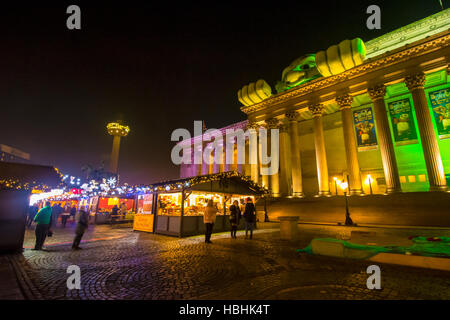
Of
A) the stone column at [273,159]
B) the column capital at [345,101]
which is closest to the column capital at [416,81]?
the column capital at [345,101]

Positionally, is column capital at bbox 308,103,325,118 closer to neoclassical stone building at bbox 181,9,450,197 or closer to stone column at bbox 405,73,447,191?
neoclassical stone building at bbox 181,9,450,197

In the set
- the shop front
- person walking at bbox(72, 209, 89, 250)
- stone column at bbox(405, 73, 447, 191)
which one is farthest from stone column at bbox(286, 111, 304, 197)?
person walking at bbox(72, 209, 89, 250)

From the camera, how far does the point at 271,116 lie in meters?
31.0

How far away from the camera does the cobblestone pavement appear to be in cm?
395

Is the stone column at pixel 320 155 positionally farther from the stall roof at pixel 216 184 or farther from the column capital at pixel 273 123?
the stall roof at pixel 216 184

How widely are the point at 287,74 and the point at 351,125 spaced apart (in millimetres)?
17710

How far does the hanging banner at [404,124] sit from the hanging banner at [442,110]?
184 cm

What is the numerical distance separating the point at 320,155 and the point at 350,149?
3.26 m

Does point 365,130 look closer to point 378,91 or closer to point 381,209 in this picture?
point 378,91

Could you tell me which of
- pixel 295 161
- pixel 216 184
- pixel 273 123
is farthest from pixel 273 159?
pixel 216 184

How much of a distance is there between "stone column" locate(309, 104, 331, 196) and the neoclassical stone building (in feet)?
0.36

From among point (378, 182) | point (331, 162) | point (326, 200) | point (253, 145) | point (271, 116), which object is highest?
point (271, 116)
